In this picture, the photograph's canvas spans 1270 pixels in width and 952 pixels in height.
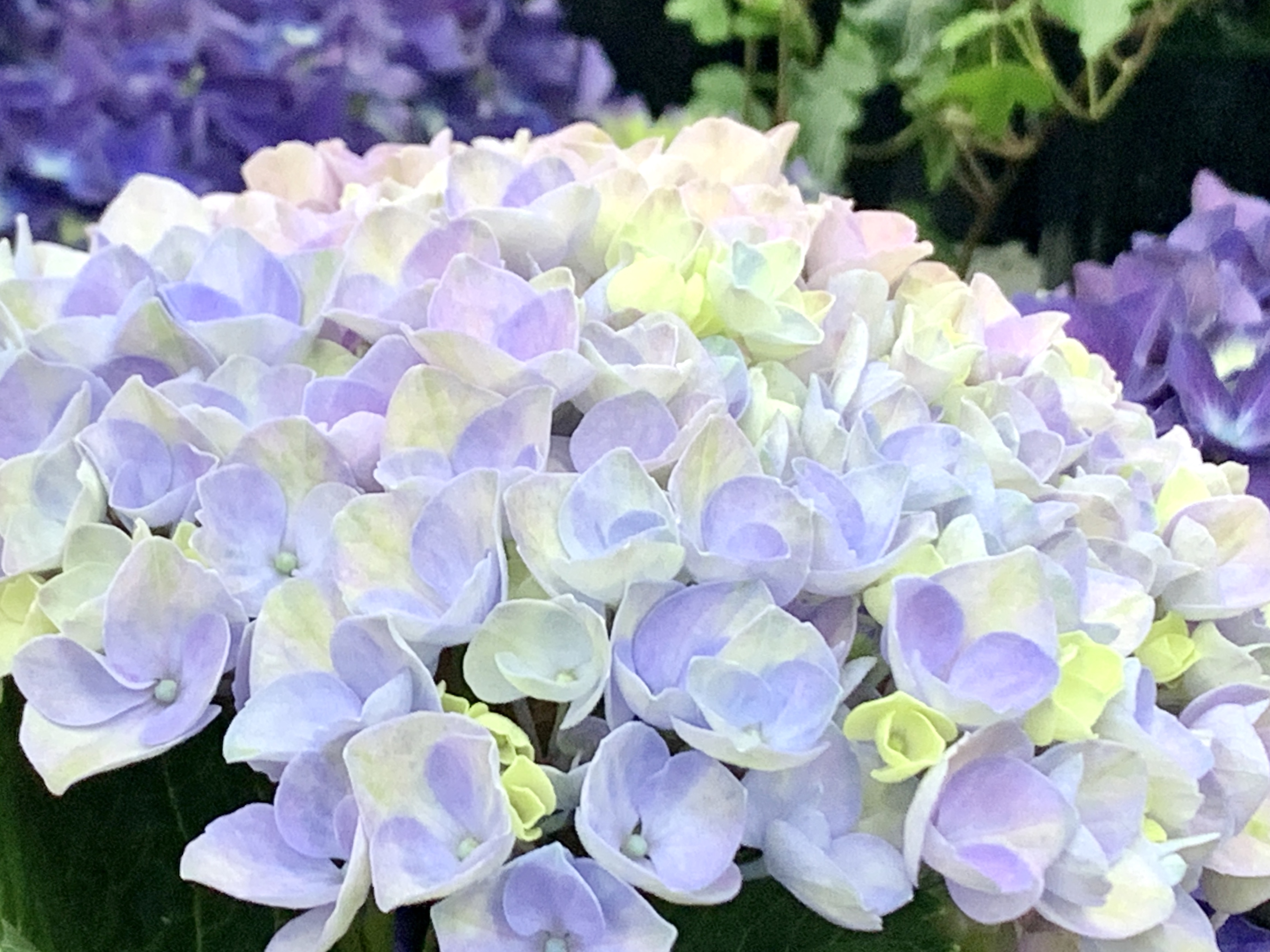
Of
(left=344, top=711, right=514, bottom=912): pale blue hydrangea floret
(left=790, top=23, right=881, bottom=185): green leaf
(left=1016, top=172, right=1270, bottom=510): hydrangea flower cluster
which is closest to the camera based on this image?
(left=344, top=711, right=514, bottom=912): pale blue hydrangea floret

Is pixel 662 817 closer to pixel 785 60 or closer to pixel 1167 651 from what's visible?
pixel 1167 651

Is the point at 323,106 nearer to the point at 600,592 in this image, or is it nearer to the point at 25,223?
the point at 25,223

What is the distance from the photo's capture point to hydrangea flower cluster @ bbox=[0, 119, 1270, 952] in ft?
0.61

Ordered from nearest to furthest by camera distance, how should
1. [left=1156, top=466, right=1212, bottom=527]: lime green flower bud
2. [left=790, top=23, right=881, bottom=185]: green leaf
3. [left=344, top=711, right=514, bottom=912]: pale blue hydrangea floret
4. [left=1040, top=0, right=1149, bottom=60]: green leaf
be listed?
[left=344, top=711, right=514, bottom=912]: pale blue hydrangea floret
[left=1156, top=466, right=1212, bottom=527]: lime green flower bud
[left=1040, top=0, right=1149, bottom=60]: green leaf
[left=790, top=23, right=881, bottom=185]: green leaf

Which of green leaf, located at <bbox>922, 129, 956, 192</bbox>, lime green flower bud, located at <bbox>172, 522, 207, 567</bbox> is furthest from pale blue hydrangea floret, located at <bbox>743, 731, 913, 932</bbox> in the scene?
green leaf, located at <bbox>922, 129, 956, 192</bbox>

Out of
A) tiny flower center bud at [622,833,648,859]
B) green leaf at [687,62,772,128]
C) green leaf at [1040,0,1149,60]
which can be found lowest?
green leaf at [687,62,772,128]

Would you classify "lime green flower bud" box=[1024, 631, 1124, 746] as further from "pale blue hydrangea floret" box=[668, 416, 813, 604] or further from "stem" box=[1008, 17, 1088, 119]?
"stem" box=[1008, 17, 1088, 119]

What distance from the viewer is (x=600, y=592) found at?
20 centimetres

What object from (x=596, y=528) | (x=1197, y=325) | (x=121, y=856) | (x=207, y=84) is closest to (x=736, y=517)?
(x=596, y=528)

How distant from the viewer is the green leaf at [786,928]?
0.69 ft

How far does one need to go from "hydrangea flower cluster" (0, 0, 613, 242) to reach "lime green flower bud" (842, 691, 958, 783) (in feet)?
1.25

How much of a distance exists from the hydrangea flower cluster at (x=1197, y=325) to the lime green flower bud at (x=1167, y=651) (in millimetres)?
149

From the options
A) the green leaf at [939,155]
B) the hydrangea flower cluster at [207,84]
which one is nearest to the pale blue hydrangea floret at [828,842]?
the hydrangea flower cluster at [207,84]

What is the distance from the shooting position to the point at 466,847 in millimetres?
184
